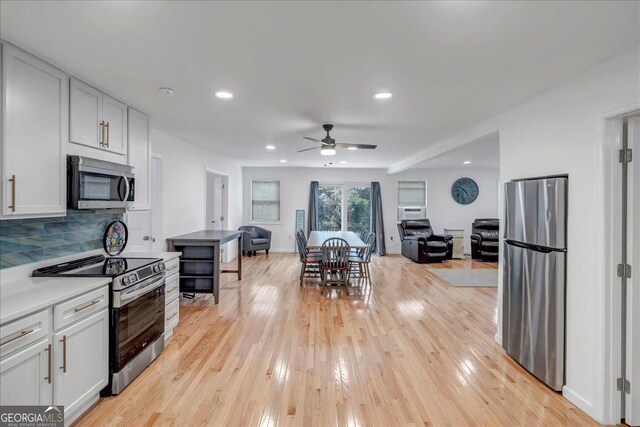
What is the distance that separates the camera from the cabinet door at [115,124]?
2.83m

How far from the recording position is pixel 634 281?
82.1 inches

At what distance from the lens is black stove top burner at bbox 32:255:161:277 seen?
233cm

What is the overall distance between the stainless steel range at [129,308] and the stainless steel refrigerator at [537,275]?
11.0 ft

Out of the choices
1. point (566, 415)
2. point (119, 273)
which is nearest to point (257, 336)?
point (119, 273)

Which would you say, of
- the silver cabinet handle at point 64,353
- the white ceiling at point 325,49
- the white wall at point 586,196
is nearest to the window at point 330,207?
the white ceiling at point 325,49

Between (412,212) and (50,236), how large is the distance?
334 inches

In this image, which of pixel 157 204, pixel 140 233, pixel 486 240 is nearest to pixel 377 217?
pixel 486 240

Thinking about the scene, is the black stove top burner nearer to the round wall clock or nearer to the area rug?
the area rug

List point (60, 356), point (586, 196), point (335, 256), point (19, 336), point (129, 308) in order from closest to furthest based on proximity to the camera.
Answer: point (19, 336) < point (60, 356) < point (586, 196) < point (129, 308) < point (335, 256)

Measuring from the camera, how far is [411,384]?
8.29ft

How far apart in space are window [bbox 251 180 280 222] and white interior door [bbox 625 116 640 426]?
→ 800 cm

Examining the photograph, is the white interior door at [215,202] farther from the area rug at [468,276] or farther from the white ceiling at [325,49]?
the area rug at [468,276]

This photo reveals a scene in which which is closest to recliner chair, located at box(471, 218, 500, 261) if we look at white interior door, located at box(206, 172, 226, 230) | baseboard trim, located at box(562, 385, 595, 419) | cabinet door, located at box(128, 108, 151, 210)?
baseboard trim, located at box(562, 385, 595, 419)

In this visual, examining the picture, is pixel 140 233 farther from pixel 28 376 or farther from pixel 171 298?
pixel 28 376
